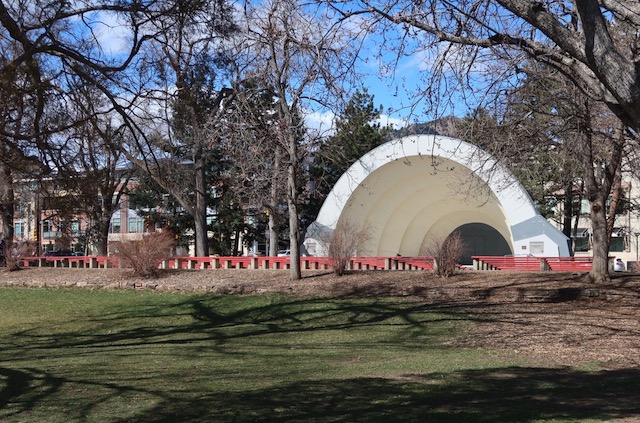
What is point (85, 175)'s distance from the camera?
47.4 ft

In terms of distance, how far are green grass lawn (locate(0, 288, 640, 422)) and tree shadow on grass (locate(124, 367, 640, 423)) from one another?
0.02 m

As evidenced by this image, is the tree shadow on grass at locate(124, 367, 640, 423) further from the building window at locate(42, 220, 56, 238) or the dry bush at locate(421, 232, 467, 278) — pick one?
the building window at locate(42, 220, 56, 238)

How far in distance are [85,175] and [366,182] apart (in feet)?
56.8

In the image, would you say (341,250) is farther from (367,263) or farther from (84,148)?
(84,148)

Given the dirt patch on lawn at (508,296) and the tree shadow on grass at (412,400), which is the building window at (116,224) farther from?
the tree shadow on grass at (412,400)

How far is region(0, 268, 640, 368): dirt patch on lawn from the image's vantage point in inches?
520

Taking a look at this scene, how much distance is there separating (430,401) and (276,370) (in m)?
3.55

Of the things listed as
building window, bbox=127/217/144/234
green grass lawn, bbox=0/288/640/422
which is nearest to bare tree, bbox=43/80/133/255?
green grass lawn, bbox=0/288/640/422

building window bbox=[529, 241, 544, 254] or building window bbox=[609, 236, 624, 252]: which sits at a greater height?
building window bbox=[609, 236, 624, 252]

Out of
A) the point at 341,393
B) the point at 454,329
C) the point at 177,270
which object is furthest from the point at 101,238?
the point at 341,393

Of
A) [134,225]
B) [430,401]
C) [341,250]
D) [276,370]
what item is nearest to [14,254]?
[341,250]

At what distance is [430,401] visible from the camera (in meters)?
8.26

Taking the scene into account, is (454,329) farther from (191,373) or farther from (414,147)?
(414,147)

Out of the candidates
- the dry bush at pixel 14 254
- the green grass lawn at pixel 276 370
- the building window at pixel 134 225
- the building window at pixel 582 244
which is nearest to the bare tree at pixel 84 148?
the green grass lawn at pixel 276 370
